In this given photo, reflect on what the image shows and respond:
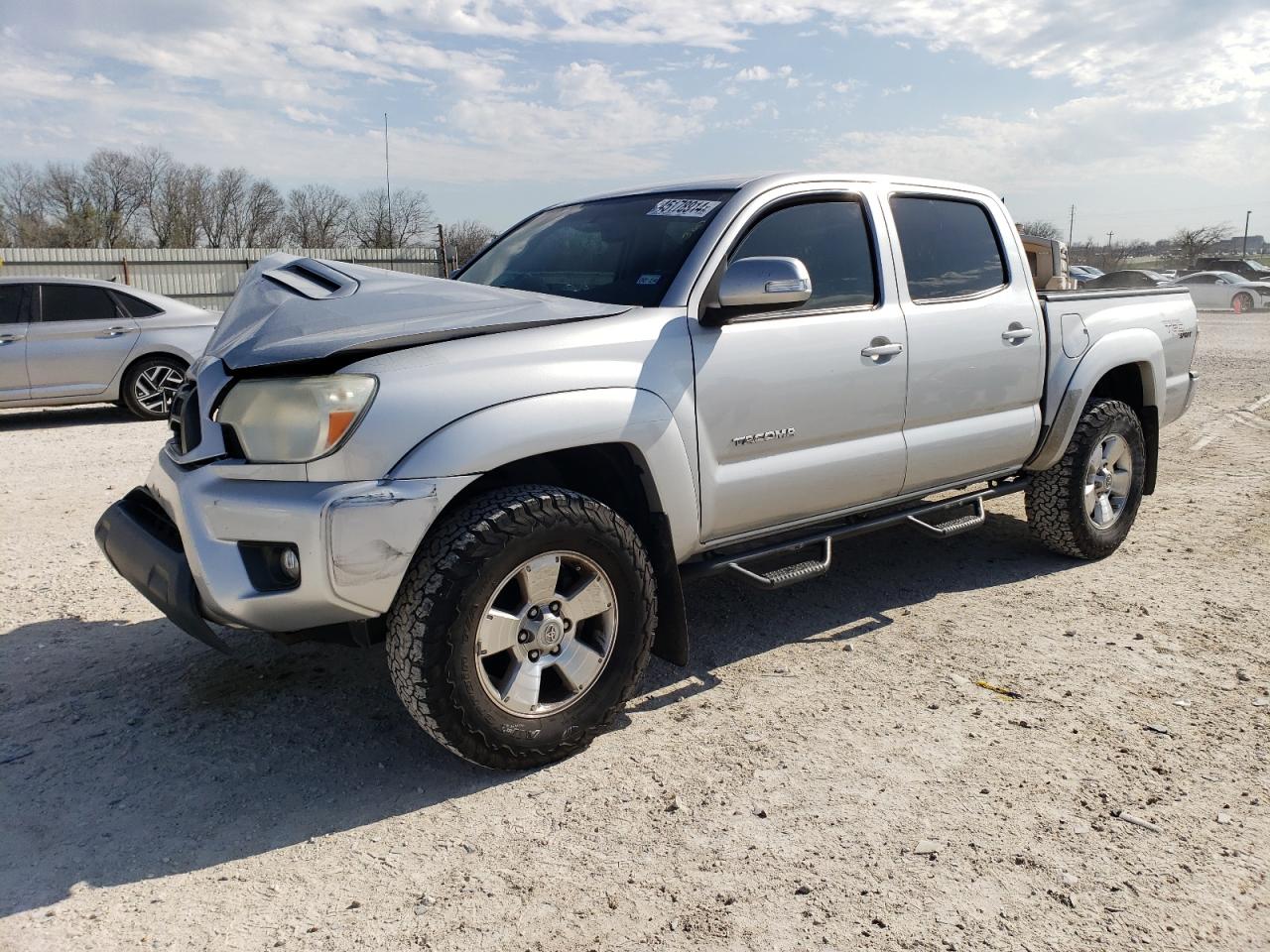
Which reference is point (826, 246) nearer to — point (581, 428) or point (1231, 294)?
point (581, 428)

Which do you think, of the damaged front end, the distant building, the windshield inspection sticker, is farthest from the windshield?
the distant building

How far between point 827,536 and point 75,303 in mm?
8841

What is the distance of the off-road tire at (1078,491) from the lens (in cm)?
521

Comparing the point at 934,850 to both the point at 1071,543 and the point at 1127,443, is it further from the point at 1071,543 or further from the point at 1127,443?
the point at 1127,443

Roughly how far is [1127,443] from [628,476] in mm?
3293

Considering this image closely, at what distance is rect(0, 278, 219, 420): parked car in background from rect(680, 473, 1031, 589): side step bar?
26.4 feet

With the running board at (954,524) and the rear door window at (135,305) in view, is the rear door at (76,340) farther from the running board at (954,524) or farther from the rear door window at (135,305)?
the running board at (954,524)

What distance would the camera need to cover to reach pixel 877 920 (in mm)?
2520

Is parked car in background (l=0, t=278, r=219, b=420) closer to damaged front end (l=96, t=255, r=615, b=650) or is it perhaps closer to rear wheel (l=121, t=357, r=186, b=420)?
rear wheel (l=121, t=357, r=186, b=420)

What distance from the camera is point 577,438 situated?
325 cm

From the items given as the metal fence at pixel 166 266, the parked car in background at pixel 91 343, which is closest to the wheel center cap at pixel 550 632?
the parked car in background at pixel 91 343

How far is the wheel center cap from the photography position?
3.22 metres

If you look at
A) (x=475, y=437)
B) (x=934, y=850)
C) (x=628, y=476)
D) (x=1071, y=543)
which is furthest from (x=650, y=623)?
(x=1071, y=543)

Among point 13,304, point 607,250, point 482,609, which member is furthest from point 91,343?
point 482,609
